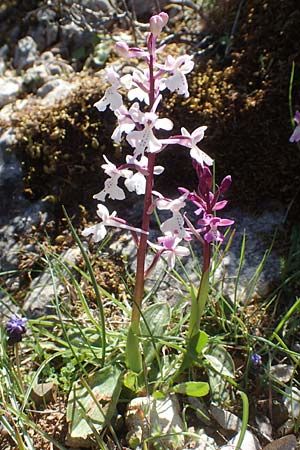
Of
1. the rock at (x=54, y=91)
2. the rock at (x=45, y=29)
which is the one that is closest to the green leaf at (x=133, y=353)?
the rock at (x=54, y=91)

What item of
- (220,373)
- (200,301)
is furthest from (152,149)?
(220,373)

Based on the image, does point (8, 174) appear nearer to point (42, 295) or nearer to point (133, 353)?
point (42, 295)

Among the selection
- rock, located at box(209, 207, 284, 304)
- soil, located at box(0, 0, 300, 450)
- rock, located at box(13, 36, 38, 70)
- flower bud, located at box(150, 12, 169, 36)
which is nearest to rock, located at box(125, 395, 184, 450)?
rock, located at box(209, 207, 284, 304)

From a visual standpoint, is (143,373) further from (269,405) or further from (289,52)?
(289,52)

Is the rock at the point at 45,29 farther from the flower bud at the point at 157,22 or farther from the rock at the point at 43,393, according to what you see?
the rock at the point at 43,393

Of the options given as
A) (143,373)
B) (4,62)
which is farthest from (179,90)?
(4,62)

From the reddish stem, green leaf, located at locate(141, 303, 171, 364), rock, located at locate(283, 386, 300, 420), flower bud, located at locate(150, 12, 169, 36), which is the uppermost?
flower bud, located at locate(150, 12, 169, 36)

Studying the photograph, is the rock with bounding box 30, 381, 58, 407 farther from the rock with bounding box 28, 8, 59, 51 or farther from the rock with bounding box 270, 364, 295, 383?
the rock with bounding box 28, 8, 59, 51
